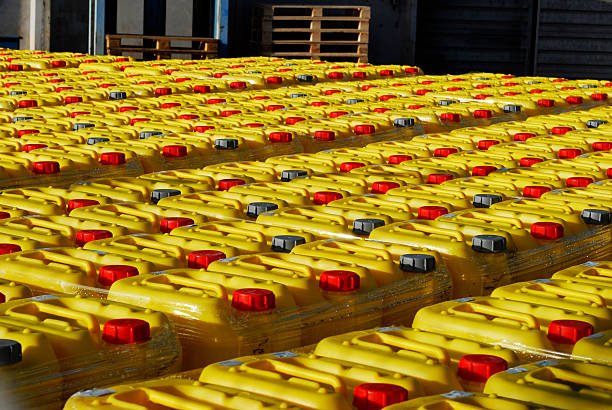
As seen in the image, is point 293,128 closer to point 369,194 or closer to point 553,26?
point 369,194

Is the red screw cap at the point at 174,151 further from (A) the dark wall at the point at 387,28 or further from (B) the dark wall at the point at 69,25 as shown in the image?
(A) the dark wall at the point at 387,28

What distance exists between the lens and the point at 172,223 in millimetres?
5555

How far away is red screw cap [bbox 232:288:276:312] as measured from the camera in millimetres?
4145

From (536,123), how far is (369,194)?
3910 mm

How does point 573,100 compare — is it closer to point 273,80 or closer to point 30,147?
point 273,80

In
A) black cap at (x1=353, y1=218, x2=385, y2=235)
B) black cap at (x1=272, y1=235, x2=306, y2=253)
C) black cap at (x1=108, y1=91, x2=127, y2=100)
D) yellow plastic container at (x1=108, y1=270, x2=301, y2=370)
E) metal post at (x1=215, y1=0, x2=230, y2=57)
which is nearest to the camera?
yellow plastic container at (x1=108, y1=270, x2=301, y2=370)

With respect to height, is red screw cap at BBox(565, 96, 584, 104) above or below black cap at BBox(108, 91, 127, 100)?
above

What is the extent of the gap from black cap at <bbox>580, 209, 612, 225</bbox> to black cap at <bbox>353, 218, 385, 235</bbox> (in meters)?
1.20

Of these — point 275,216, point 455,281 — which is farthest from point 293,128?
point 455,281

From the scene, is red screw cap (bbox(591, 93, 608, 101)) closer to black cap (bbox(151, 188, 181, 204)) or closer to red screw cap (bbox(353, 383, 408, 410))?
black cap (bbox(151, 188, 181, 204))

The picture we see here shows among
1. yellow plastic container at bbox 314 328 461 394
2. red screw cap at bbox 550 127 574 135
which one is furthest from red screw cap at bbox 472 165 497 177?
yellow plastic container at bbox 314 328 461 394

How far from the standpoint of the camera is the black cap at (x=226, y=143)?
830cm

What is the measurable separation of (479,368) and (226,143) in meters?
4.98

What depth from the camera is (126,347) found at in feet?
12.6
